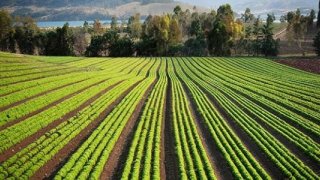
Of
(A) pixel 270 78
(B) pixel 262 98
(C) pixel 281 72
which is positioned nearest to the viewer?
(B) pixel 262 98

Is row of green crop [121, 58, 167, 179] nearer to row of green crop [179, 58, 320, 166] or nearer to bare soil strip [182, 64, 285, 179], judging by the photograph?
bare soil strip [182, 64, 285, 179]

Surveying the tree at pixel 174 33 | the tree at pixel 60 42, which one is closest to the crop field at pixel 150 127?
the tree at pixel 60 42

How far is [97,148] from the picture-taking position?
28.6 m

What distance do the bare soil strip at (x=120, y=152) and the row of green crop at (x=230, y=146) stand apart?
23.1ft

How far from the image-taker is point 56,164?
26.0 metres

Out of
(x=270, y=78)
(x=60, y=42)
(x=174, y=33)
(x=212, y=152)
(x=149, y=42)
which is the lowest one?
(x=212, y=152)

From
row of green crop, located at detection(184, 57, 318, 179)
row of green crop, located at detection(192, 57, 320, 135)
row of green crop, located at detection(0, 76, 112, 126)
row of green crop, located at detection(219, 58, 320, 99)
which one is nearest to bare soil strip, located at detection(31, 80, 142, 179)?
row of green crop, located at detection(0, 76, 112, 126)

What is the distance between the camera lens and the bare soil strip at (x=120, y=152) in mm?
25188

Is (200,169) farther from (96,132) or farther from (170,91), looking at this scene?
(170,91)

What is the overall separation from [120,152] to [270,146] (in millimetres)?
11662

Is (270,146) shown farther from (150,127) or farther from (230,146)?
(150,127)

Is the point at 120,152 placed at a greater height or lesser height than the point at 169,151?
greater

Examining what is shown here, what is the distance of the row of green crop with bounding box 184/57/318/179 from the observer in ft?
83.9

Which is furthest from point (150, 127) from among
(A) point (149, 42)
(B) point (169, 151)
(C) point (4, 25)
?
(C) point (4, 25)
